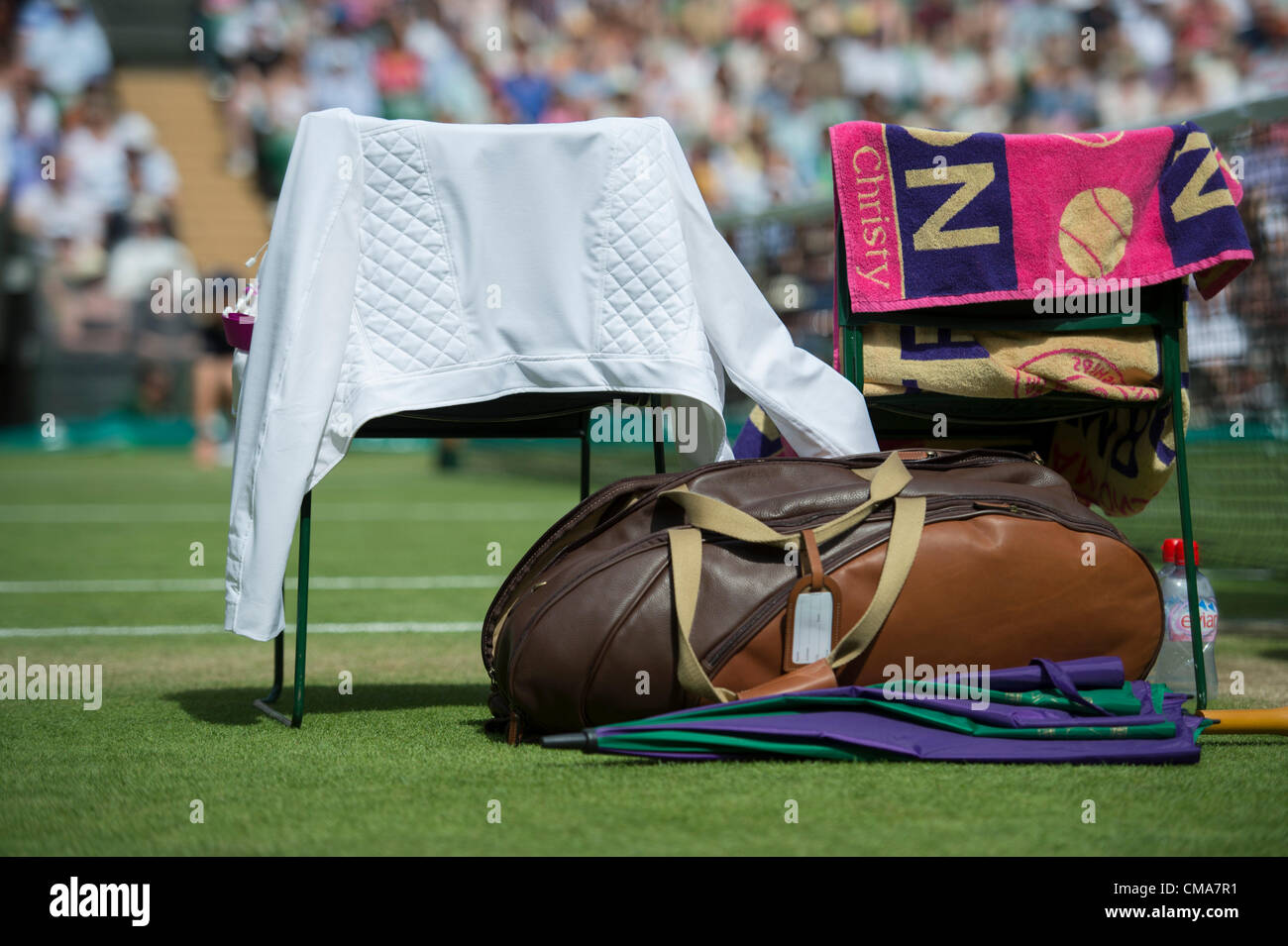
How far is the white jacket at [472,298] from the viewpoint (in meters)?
2.67

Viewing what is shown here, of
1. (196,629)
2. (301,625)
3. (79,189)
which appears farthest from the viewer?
(79,189)

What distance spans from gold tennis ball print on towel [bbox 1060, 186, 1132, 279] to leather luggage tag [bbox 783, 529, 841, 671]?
955 millimetres

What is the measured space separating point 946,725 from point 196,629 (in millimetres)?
2790

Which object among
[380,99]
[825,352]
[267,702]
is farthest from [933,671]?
[380,99]

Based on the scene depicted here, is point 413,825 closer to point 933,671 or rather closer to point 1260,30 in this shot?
point 933,671

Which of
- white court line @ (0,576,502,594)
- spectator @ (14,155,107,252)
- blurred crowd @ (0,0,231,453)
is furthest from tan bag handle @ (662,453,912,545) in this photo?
spectator @ (14,155,107,252)

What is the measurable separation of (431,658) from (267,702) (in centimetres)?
79

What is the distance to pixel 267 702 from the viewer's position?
317 cm

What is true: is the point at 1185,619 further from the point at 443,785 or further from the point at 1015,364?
the point at 443,785

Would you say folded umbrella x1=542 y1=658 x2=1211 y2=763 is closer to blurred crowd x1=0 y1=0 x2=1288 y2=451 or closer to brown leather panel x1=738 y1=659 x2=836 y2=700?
brown leather panel x1=738 y1=659 x2=836 y2=700

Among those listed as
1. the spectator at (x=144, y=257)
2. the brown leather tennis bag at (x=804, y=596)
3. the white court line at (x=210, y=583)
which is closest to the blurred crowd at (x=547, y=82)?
the spectator at (x=144, y=257)

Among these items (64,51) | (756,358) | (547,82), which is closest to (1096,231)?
(756,358)

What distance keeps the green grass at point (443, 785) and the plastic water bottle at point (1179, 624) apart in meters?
0.16

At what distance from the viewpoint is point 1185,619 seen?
3.35 metres
